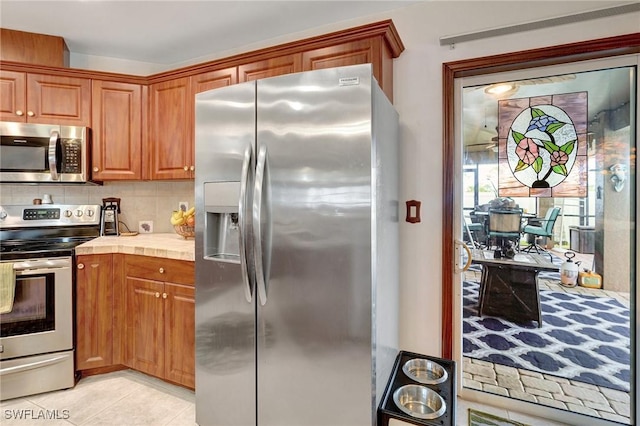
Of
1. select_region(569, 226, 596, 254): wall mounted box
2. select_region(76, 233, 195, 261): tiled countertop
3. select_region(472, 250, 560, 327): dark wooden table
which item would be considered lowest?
select_region(472, 250, 560, 327): dark wooden table

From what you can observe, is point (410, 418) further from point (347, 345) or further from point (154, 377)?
point (154, 377)

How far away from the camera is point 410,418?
1.28 meters

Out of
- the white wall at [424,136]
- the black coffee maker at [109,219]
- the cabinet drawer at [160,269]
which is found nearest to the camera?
the white wall at [424,136]

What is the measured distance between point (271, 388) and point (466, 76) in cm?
207

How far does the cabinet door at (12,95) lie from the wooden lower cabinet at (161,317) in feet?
4.66

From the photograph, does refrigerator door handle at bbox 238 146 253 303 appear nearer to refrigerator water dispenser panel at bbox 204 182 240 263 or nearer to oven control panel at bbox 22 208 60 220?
refrigerator water dispenser panel at bbox 204 182 240 263

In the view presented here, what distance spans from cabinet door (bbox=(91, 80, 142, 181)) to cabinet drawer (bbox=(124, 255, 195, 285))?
80 cm

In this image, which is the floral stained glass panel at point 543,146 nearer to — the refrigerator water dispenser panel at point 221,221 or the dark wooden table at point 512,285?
Answer: the dark wooden table at point 512,285

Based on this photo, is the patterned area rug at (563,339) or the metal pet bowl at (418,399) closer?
the metal pet bowl at (418,399)

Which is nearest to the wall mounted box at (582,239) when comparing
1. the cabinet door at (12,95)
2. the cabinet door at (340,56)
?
the cabinet door at (340,56)

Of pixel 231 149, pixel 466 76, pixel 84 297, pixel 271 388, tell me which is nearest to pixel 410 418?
pixel 271 388

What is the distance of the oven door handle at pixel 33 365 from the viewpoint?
1.96 meters

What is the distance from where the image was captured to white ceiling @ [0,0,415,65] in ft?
6.61

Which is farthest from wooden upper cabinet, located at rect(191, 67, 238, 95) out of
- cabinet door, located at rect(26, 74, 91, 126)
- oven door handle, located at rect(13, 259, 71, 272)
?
oven door handle, located at rect(13, 259, 71, 272)
